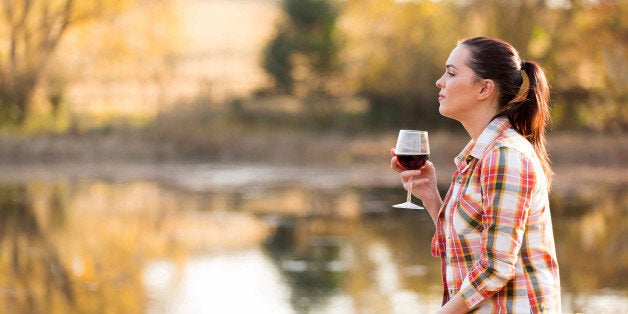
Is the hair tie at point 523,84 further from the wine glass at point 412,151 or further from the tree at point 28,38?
the tree at point 28,38

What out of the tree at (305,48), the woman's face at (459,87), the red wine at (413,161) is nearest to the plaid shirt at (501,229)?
the woman's face at (459,87)

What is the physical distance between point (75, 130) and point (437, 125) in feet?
30.6

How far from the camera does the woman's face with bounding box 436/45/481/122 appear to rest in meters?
3.39

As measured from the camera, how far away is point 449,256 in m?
3.38

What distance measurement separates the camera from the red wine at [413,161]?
3.79m

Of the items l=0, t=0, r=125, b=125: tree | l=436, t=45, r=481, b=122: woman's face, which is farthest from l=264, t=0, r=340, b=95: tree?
l=436, t=45, r=481, b=122: woman's face

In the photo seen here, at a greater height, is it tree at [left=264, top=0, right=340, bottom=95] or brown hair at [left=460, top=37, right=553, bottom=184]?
brown hair at [left=460, top=37, right=553, bottom=184]

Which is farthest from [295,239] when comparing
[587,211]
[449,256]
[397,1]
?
[397,1]

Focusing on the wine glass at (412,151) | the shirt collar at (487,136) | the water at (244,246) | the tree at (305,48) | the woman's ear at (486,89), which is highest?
the woman's ear at (486,89)

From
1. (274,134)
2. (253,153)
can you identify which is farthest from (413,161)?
(274,134)

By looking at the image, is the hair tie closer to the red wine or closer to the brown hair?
the brown hair

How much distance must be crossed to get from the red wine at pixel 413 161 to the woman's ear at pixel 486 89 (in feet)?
1.49

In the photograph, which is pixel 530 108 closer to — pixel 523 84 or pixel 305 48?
pixel 523 84

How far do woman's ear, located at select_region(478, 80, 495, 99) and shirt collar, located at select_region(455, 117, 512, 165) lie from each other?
80mm
